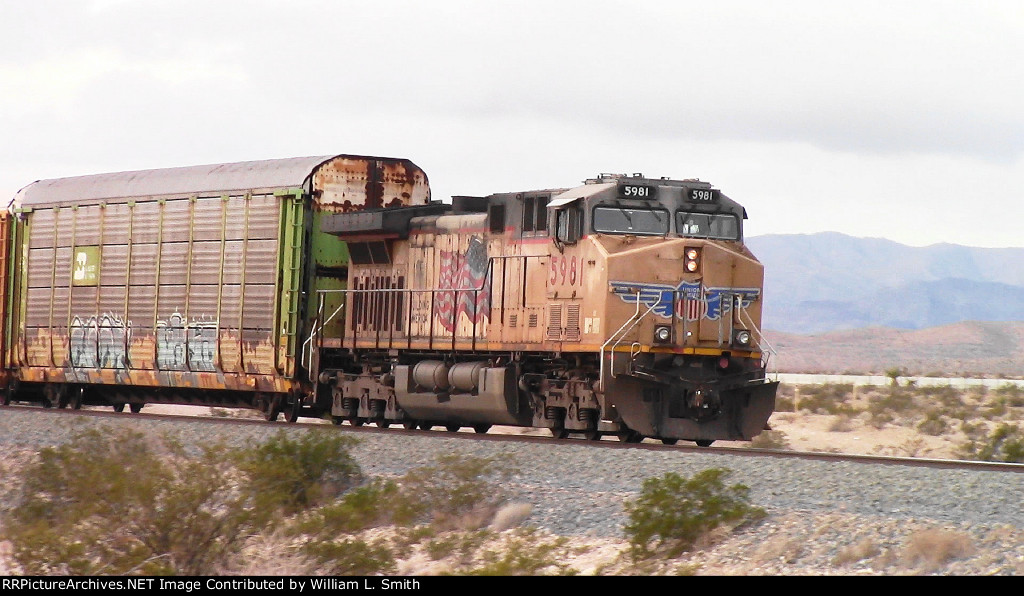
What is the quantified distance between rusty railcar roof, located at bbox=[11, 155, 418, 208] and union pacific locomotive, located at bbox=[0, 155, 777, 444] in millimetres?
48

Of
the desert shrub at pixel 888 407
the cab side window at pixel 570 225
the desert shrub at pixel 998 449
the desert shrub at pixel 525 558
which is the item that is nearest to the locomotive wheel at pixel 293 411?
the cab side window at pixel 570 225

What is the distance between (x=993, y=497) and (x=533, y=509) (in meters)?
4.31

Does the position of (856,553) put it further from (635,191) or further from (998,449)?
(998,449)

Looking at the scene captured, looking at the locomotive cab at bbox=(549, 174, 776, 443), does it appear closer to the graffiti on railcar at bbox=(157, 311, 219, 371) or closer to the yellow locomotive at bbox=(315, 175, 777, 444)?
the yellow locomotive at bbox=(315, 175, 777, 444)

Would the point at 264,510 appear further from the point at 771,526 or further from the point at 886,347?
the point at 886,347

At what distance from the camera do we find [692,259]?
726 inches

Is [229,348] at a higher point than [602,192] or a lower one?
lower

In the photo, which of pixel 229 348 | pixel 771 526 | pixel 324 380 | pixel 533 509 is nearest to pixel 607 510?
pixel 533 509

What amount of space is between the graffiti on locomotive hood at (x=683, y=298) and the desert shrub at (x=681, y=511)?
4.87 metres

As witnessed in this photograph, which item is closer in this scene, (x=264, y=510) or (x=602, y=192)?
(x=264, y=510)

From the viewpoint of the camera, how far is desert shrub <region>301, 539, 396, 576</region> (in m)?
12.6

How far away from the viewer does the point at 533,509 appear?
14289 millimetres

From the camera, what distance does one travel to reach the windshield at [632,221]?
18.3 m

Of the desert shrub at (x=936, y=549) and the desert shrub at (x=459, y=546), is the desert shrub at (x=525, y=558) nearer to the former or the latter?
the desert shrub at (x=459, y=546)
